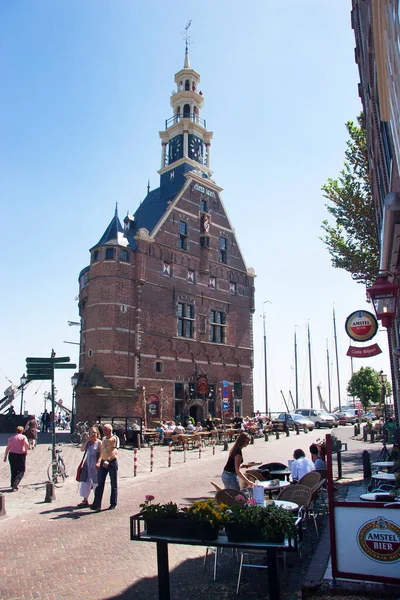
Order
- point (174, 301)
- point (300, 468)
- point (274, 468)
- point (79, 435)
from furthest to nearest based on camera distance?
point (174, 301) → point (79, 435) → point (274, 468) → point (300, 468)

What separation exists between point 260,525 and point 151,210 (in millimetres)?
35570

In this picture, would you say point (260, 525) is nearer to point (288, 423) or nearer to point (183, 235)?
point (183, 235)

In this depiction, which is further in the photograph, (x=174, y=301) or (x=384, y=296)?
(x=174, y=301)

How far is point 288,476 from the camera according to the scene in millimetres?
10469

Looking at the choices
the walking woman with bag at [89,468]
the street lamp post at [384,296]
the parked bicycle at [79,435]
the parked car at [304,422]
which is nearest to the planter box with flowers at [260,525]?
the street lamp post at [384,296]

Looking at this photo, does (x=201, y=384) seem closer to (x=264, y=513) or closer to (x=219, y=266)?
(x=219, y=266)

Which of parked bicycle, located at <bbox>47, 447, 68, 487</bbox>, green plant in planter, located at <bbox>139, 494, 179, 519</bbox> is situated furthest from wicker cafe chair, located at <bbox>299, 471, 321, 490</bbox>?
parked bicycle, located at <bbox>47, 447, 68, 487</bbox>

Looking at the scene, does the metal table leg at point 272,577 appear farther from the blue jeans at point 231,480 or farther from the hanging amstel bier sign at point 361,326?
the hanging amstel bier sign at point 361,326

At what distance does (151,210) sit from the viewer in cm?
3838

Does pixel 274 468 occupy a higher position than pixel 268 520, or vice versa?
pixel 268 520

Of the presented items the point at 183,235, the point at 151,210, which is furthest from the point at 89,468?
the point at 151,210

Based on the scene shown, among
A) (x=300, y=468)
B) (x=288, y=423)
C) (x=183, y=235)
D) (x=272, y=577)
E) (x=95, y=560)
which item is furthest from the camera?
(x=288, y=423)

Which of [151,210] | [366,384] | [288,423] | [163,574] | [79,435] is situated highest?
[151,210]

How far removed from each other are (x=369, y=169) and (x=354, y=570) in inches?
566
